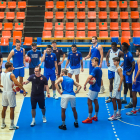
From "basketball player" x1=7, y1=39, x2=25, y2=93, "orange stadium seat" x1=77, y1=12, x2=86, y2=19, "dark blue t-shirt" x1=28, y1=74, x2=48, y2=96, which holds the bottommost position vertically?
"dark blue t-shirt" x1=28, y1=74, x2=48, y2=96

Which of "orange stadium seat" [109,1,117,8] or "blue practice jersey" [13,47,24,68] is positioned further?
"orange stadium seat" [109,1,117,8]

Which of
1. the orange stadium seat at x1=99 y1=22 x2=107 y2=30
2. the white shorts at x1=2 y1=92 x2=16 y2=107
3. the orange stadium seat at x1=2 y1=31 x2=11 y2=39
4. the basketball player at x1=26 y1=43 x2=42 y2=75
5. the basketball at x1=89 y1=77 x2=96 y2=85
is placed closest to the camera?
the white shorts at x1=2 y1=92 x2=16 y2=107

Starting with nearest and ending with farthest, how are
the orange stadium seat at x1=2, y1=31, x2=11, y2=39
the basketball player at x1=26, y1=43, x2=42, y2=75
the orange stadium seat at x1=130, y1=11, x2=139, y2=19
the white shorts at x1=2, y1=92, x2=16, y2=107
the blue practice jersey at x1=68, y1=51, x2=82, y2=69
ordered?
the white shorts at x1=2, y1=92, x2=16, y2=107, the blue practice jersey at x1=68, y1=51, x2=82, y2=69, the basketball player at x1=26, y1=43, x2=42, y2=75, the orange stadium seat at x1=2, y1=31, x2=11, y2=39, the orange stadium seat at x1=130, y1=11, x2=139, y2=19

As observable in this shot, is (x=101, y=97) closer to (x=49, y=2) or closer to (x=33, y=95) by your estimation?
(x=33, y=95)

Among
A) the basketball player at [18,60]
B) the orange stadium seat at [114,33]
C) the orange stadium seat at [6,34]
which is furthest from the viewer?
the orange stadium seat at [6,34]

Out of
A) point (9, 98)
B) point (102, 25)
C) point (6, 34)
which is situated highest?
point (102, 25)

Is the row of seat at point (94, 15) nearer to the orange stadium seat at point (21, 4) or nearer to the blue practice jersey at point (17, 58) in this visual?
the orange stadium seat at point (21, 4)

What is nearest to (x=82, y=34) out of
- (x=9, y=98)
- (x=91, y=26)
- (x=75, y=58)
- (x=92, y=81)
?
(x=91, y=26)

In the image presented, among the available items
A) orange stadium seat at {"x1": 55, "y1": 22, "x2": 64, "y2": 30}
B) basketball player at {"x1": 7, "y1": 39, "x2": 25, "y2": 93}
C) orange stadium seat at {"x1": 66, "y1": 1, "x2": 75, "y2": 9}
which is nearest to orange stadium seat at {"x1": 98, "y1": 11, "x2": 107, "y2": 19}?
orange stadium seat at {"x1": 66, "y1": 1, "x2": 75, "y2": 9}

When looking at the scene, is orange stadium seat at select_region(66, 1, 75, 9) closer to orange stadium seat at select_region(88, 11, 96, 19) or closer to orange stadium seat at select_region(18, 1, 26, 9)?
orange stadium seat at select_region(88, 11, 96, 19)

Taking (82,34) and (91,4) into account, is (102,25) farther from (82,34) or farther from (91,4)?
(91,4)

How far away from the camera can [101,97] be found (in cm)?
850

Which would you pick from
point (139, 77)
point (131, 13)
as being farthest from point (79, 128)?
point (131, 13)

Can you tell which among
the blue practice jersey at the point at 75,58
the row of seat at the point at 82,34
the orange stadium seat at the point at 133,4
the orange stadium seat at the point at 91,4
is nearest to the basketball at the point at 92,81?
the blue practice jersey at the point at 75,58
